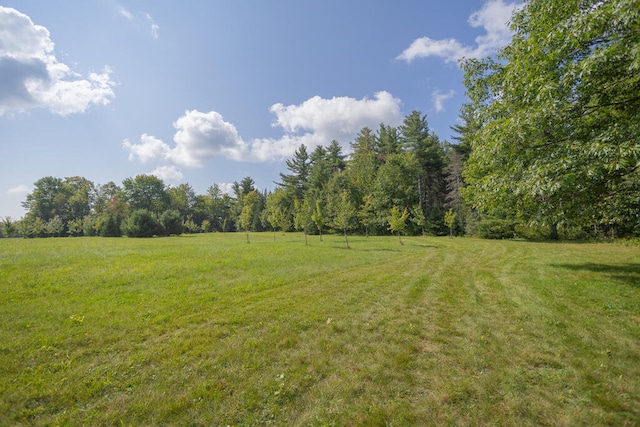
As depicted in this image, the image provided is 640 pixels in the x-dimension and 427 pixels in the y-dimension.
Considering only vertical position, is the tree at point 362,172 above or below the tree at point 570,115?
above

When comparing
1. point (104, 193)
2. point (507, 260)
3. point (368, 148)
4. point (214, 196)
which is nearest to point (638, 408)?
point (507, 260)

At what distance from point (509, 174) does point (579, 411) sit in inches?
271

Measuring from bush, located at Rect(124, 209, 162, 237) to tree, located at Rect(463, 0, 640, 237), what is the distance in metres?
47.6

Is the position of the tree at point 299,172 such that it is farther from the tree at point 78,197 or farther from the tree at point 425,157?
the tree at point 78,197

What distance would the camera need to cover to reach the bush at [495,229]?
26.7 metres

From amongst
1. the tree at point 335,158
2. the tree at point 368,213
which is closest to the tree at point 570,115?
the tree at point 368,213

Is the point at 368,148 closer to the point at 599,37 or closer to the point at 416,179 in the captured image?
the point at 416,179

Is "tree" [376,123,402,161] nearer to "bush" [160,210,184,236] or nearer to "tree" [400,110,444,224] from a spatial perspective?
"tree" [400,110,444,224]

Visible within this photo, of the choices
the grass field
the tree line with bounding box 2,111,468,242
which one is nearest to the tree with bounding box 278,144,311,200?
the tree line with bounding box 2,111,468,242

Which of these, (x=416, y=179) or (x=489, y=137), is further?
(x=416, y=179)

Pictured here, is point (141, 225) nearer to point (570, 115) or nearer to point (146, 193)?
point (146, 193)

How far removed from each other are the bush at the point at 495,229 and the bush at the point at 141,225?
4894cm

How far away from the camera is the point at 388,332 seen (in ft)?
16.9

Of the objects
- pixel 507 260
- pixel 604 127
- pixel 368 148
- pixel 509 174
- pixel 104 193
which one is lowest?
pixel 507 260
